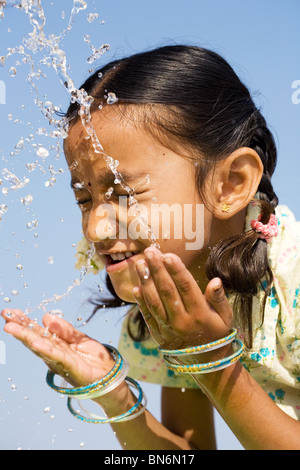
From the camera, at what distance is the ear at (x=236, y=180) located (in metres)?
2.50

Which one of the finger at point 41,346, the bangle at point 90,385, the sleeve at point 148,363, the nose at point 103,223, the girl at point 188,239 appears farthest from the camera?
the sleeve at point 148,363

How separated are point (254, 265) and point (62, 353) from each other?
90cm

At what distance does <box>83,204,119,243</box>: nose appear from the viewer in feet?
7.62

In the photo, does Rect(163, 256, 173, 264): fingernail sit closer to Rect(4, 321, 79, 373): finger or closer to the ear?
Rect(4, 321, 79, 373): finger

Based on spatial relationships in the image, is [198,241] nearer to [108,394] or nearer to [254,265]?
[254,265]

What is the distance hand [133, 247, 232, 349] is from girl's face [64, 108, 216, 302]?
0.38m

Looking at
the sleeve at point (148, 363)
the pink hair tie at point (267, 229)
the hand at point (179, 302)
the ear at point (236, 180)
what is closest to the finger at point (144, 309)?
the hand at point (179, 302)

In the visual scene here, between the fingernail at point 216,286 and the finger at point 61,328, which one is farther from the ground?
the fingernail at point 216,286

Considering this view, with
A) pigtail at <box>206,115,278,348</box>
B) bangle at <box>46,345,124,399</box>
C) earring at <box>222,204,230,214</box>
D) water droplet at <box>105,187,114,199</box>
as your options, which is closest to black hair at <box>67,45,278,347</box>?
pigtail at <box>206,115,278,348</box>

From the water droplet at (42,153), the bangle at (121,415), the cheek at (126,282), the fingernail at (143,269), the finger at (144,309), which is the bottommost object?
the bangle at (121,415)

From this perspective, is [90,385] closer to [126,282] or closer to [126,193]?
[126,282]

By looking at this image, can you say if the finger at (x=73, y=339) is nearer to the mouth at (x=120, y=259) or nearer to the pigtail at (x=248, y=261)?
the mouth at (x=120, y=259)

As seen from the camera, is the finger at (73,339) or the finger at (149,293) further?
the finger at (73,339)

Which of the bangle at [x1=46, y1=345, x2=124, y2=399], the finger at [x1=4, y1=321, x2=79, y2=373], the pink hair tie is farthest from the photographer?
the pink hair tie
